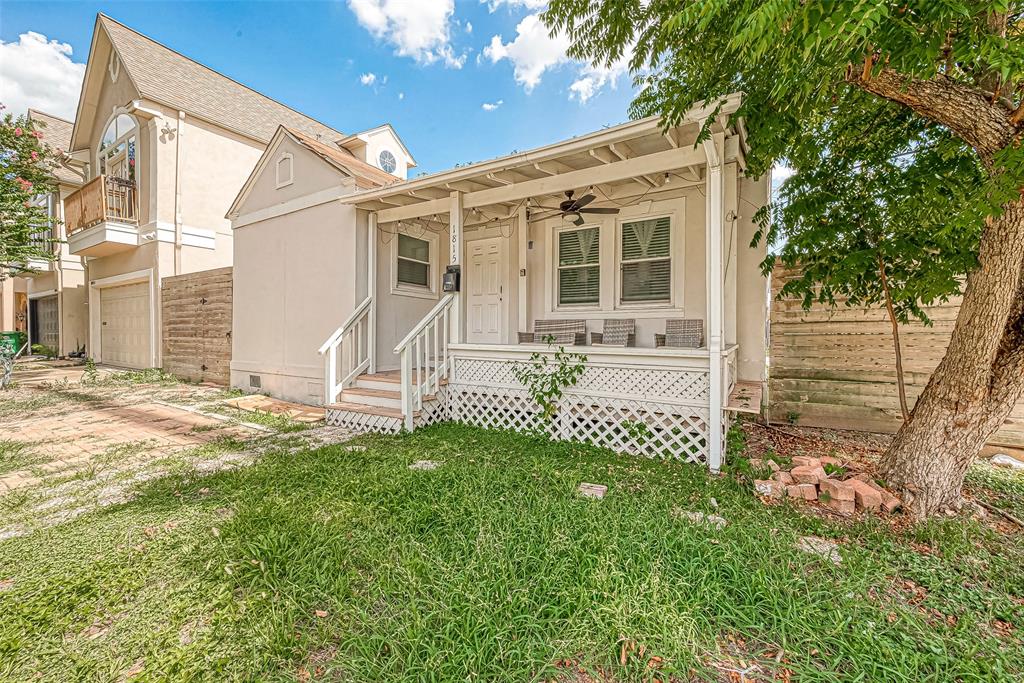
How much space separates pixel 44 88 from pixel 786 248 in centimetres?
3067

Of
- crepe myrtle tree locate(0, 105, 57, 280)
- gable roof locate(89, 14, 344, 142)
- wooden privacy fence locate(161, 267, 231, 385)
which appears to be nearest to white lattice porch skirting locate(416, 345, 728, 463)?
wooden privacy fence locate(161, 267, 231, 385)

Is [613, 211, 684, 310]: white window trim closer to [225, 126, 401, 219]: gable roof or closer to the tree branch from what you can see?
the tree branch

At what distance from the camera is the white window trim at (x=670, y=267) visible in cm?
581

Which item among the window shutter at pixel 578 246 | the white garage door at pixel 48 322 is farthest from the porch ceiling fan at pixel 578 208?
the white garage door at pixel 48 322

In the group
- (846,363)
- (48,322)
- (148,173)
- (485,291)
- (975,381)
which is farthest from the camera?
(48,322)

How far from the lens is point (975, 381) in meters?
3.09

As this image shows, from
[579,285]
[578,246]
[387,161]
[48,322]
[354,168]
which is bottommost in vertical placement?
[48,322]

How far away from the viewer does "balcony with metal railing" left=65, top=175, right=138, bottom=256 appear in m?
10.5

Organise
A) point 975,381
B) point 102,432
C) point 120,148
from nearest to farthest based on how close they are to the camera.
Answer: point 975,381, point 102,432, point 120,148

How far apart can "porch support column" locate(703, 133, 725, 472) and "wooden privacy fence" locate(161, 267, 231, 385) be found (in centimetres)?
891

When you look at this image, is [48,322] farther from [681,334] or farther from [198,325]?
[681,334]

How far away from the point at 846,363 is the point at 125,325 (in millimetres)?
16032

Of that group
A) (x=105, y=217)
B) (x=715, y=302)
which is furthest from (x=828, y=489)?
(x=105, y=217)

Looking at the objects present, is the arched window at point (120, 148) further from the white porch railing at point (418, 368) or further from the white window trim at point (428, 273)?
the white porch railing at point (418, 368)
